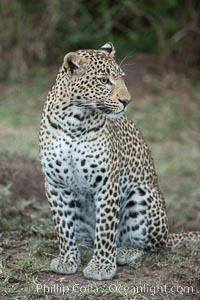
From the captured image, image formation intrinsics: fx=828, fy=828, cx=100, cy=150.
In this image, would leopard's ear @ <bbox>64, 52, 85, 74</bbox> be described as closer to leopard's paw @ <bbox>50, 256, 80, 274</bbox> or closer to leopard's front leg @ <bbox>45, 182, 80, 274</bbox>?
leopard's front leg @ <bbox>45, 182, 80, 274</bbox>

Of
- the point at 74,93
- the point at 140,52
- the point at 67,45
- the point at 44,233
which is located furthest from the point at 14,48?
the point at 74,93

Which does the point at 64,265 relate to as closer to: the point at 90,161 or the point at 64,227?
the point at 64,227

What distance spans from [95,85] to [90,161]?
617mm

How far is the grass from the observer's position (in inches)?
265

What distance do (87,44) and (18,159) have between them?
691 cm

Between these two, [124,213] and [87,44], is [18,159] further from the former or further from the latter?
[87,44]

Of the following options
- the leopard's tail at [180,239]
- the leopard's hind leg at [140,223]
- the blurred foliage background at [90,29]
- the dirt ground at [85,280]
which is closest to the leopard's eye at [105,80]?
the leopard's hind leg at [140,223]

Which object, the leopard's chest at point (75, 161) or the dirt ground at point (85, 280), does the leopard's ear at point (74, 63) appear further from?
the dirt ground at point (85, 280)

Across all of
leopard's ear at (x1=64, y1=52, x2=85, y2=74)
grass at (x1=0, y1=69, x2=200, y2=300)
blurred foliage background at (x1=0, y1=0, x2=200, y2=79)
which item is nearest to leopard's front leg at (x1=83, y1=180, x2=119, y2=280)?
grass at (x1=0, y1=69, x2=200, y2=300)

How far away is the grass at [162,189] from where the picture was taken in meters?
6.73

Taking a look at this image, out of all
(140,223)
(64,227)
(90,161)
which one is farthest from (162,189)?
(90,161)

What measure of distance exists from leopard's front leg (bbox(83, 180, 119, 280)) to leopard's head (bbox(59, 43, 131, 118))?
0.68 metres

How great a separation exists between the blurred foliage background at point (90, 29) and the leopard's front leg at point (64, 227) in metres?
9.29

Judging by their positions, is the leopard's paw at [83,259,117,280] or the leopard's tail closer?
the leopard's paw at [83,259,117,280]
